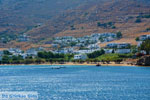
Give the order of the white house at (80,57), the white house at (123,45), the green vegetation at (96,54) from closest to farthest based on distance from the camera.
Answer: the green vegetation at (96,54), the white house at (80,57), the white house at (123,45)

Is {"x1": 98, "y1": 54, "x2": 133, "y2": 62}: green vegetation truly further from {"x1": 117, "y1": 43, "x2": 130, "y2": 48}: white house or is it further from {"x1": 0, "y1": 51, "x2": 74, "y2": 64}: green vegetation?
{"x1": 117, "y1": 43, "x2": 130, "y2": 48}: white house

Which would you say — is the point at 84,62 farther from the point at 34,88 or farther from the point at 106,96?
the point at 106,96

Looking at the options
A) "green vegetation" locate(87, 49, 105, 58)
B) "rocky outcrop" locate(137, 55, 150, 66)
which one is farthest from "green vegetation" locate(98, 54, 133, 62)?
"rocky outcrop" locate(137, 55, 150, 66)

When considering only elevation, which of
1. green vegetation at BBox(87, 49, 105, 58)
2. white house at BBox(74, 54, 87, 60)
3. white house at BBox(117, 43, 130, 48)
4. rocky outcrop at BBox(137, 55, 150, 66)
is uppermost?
white house at BBox(117, 43, 130, 48)

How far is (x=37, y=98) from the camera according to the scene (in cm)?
6181

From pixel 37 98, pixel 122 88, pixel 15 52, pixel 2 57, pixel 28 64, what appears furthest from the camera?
pixel 15 52

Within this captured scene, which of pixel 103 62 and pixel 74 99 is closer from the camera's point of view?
pixel 74 99

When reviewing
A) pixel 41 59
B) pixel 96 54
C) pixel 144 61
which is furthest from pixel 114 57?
pixel 41 59

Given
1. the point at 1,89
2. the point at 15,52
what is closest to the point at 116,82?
the point at 1,89

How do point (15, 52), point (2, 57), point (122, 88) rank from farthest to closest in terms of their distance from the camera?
point (15, 52) → point (2, 57) → point (122, 88)

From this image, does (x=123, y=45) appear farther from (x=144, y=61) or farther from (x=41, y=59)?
(x=144, y=61)

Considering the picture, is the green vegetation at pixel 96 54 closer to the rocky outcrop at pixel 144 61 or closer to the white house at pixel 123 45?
the white house at pixel 123 45

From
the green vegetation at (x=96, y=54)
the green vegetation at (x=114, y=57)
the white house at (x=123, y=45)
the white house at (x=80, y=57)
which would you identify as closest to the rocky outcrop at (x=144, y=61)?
the green vegetation at (x=114, y=57)

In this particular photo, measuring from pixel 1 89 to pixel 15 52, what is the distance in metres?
124
